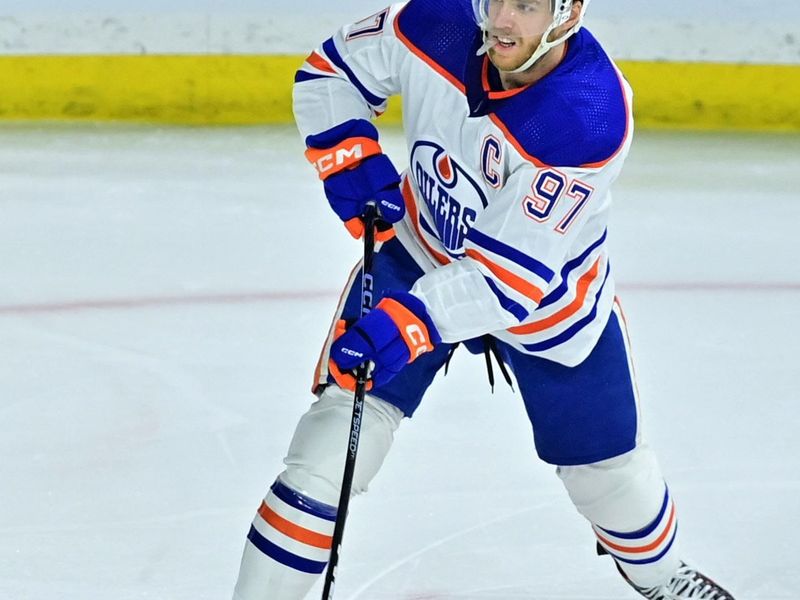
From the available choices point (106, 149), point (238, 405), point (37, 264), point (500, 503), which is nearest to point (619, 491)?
point (500, 503)

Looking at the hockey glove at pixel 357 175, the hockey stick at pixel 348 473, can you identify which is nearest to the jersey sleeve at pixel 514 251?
the hockey stick at pixel 348 473

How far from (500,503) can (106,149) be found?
2.73 meters

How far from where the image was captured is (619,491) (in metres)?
2.24

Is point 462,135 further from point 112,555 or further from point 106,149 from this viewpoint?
point 106,149

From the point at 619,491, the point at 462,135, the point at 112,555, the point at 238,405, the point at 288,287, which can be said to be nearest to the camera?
the point at 462,135

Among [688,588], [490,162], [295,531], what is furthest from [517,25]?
[688,588]

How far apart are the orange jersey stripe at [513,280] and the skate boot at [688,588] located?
2.37 ft

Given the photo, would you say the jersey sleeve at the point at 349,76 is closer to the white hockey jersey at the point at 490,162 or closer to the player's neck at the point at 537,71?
the white hockey jersey at the point at 490,162

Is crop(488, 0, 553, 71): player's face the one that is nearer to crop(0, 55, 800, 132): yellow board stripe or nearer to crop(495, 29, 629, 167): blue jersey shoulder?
crop(495, 29, 629, 167): blue jersey shoulder

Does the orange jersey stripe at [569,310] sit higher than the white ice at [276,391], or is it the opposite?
the orange jersey stripe at [569,310]

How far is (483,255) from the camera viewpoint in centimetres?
194

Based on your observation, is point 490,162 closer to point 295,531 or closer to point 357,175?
point 357,175

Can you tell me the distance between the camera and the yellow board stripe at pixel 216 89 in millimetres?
5301

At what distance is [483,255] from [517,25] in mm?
309
